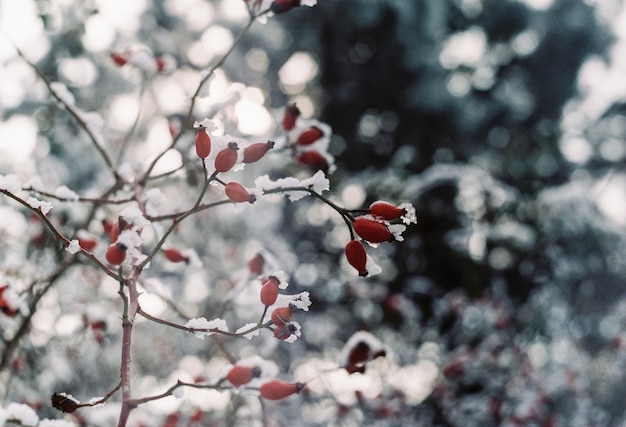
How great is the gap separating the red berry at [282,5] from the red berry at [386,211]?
0.56 m

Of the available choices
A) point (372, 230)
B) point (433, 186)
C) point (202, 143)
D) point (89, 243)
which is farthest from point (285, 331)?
point (433, 186)

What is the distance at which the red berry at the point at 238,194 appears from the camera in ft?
3.46

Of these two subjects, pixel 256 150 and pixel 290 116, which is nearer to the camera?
pixel 256 150

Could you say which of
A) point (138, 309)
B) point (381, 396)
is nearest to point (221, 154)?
point (138, 309)

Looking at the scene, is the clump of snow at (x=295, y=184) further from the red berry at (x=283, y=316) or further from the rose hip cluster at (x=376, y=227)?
the red berry at (x=283, y=316)

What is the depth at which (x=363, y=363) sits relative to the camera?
117 cm

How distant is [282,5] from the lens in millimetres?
1319

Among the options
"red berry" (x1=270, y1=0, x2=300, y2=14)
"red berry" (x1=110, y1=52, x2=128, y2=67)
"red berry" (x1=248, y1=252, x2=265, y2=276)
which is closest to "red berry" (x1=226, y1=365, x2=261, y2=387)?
"red berry" (x1=248, y1=252, x2=265, y2=276)

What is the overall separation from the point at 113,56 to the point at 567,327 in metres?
4.38

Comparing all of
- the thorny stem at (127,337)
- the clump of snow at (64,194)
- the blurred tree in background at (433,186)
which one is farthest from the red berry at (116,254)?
the blurred tree in background at (433,186)

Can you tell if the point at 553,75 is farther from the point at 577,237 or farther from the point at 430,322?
the point at 430,322

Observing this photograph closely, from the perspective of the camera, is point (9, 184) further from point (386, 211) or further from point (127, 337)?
point (386, 211)

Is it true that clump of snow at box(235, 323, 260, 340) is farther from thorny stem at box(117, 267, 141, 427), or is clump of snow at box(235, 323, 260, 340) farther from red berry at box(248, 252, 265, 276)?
red berry at box(248, 252, 265, 276)

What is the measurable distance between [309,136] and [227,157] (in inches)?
17.2
